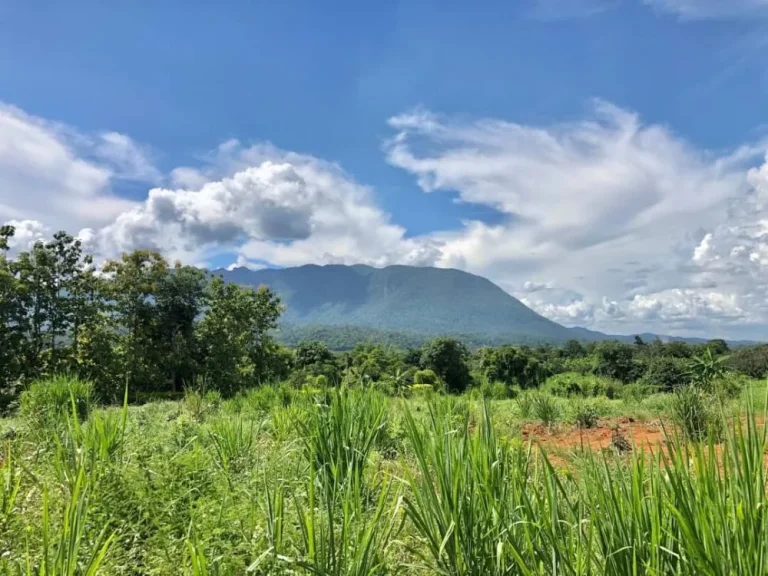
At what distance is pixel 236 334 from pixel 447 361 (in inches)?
982

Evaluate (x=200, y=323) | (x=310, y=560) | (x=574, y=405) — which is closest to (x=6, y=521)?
(x=310, y=560)

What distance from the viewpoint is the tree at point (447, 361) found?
44.8 metres

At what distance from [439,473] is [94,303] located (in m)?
23.1

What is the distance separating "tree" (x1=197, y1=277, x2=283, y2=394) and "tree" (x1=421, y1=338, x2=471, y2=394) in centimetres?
2010

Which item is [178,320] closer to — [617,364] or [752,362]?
[752,362]

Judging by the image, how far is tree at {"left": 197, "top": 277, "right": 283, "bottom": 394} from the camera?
78.5 ft

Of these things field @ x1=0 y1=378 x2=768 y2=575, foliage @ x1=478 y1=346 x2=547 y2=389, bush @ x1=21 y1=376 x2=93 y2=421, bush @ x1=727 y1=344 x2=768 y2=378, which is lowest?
foliage @ x1=478 y1=346 x2=547 y2=389

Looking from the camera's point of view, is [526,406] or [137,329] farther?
[137,329]

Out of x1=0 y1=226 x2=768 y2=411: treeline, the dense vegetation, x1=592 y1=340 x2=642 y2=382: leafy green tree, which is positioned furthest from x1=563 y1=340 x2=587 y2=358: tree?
the dense vegetation

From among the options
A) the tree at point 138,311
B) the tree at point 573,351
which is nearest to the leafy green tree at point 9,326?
the tree at point 138,311

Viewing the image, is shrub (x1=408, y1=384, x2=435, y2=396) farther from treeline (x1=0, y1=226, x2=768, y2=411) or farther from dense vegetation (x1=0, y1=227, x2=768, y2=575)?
treeline (x1=0, y1=226, x2=768, y2=411)

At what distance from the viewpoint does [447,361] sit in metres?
45.7

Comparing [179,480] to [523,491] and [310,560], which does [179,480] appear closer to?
[310,560]

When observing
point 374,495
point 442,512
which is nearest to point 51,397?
point 374,495
